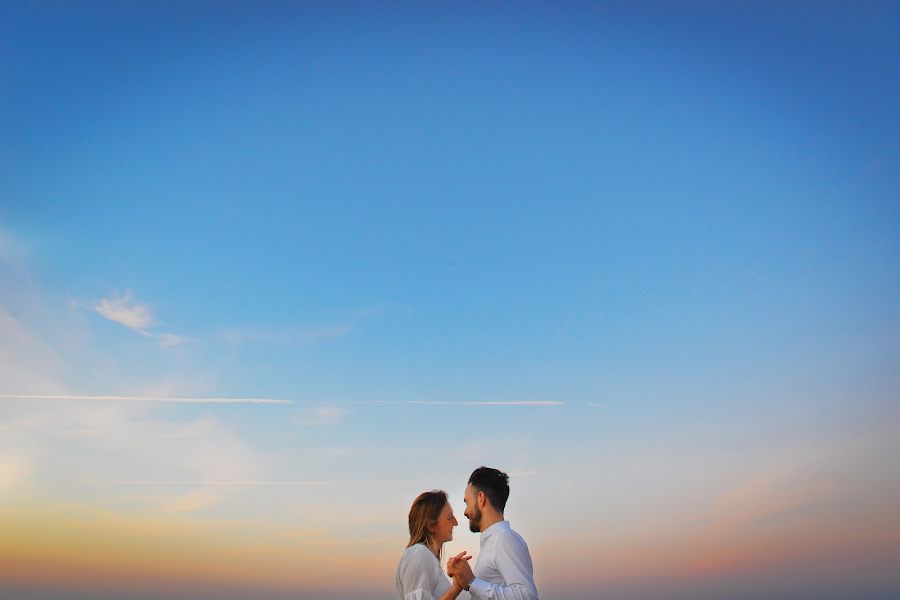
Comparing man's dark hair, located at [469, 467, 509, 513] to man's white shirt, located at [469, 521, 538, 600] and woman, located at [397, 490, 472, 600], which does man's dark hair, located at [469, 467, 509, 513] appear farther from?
woman, located at [397, 490, 472, 600]

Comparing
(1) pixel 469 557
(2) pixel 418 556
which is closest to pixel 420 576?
(2) pixel 418 556

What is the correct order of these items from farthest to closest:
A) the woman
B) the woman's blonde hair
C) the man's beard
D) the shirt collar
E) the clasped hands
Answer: the woman's blonde hair → the man's beard → the woman → the shirt collar → the clasped hands

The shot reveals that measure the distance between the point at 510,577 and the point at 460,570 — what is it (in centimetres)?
75

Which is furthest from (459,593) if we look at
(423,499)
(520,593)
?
(423,499)

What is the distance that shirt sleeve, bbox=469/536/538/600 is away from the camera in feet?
28.9

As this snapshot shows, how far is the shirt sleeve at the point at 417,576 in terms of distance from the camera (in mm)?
9500

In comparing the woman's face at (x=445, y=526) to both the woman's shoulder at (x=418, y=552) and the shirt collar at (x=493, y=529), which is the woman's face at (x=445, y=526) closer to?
the woman's shoulder at (x=418, y=552)

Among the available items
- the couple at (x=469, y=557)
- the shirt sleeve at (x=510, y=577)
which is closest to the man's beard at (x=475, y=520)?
the couple at (x=469, y=557)

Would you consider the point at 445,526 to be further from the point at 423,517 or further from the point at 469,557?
the point at 469,557

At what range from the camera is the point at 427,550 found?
977 centimetres

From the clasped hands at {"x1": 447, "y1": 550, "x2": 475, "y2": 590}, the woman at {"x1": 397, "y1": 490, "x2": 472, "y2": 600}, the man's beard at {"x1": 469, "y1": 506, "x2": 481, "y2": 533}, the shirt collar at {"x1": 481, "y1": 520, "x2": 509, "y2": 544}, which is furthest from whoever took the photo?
the man's beard at {"x1": 469, "y1": 506, "x2": 481, "y2": 533}

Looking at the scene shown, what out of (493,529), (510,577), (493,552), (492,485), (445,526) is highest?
(492,485)

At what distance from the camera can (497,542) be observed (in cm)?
929

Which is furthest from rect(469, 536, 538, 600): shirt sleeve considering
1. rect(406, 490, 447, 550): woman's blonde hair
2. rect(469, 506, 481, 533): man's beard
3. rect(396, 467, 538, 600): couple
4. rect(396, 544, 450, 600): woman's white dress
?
rect(406, 490, 447, 550): woman's blonde hair
